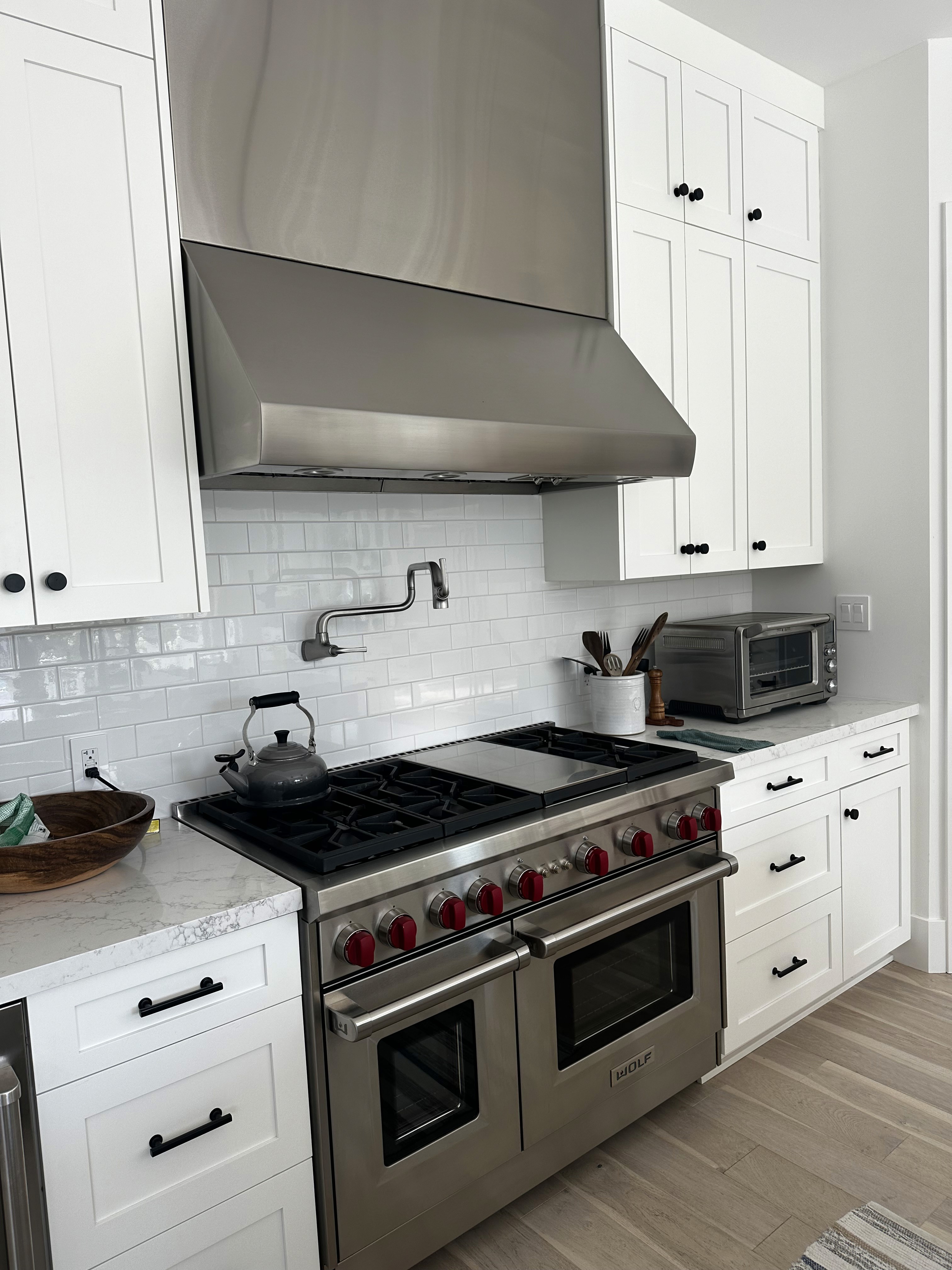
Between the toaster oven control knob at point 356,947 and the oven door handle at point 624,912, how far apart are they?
1.44ft

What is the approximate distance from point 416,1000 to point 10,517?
1.18m

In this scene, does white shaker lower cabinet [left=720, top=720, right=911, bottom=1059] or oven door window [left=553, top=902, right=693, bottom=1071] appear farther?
white shaker lower cabinet [left=720, top=720, right=911, bottom=1059]

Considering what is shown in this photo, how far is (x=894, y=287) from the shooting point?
124 inches

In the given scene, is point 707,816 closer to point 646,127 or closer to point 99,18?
point 646,127

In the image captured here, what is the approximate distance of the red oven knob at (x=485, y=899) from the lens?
1.89 metres

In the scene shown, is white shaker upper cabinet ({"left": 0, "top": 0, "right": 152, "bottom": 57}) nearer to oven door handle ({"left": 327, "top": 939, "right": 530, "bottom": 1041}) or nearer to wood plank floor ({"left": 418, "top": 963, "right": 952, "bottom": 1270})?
oven door handle ({"left": 327, "top": 939, "right": 530, "bottom": 1041})

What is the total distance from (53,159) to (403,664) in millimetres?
1464

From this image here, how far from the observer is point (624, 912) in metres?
2.18

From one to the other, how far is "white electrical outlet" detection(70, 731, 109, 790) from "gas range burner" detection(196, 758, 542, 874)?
0.78ft

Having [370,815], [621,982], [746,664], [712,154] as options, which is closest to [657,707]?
[746,664]

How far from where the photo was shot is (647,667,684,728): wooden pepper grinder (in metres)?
3.03

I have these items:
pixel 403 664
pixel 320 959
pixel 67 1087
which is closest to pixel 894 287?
pixel 403 664

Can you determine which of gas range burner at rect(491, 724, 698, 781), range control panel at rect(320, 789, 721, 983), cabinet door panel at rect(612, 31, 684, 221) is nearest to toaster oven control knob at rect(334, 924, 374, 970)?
range control panel at rect(320, 789, 721, 983)

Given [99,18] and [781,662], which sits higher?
[99,18]
